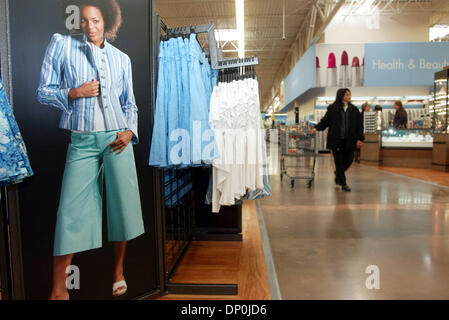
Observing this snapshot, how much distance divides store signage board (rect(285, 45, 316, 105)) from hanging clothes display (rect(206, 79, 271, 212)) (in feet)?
32.8

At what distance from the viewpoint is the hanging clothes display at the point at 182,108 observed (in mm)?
1955

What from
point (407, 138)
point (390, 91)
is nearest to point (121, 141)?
point (407, 138)

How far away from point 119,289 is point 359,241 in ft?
6.79

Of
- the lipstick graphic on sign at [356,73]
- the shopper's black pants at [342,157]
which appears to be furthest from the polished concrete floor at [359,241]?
the lipstick graphic on sign at [356,73]

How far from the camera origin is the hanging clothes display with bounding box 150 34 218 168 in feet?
6.41

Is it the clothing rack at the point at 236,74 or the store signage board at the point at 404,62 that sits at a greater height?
the store signage board at the point at 404,62


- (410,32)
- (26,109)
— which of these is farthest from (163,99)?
(410,32)

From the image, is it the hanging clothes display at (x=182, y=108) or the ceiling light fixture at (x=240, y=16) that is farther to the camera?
the ceiling light fixture at (x=240, y=16)

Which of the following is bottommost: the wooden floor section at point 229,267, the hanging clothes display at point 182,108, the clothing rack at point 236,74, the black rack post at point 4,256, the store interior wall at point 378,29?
the wooden floor section at point 229,267

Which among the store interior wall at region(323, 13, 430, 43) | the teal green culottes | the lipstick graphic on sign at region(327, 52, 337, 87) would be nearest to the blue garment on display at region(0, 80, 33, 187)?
the teal green culottes

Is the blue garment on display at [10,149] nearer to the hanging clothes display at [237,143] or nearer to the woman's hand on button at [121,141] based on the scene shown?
the woman's hand on button at [121,141]

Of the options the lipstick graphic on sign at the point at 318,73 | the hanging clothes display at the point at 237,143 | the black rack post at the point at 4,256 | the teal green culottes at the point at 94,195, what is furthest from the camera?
the lipstick graphic on sign at the point at 318,73

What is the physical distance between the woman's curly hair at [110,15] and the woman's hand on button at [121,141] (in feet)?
1.57

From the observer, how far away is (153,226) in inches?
76.2
